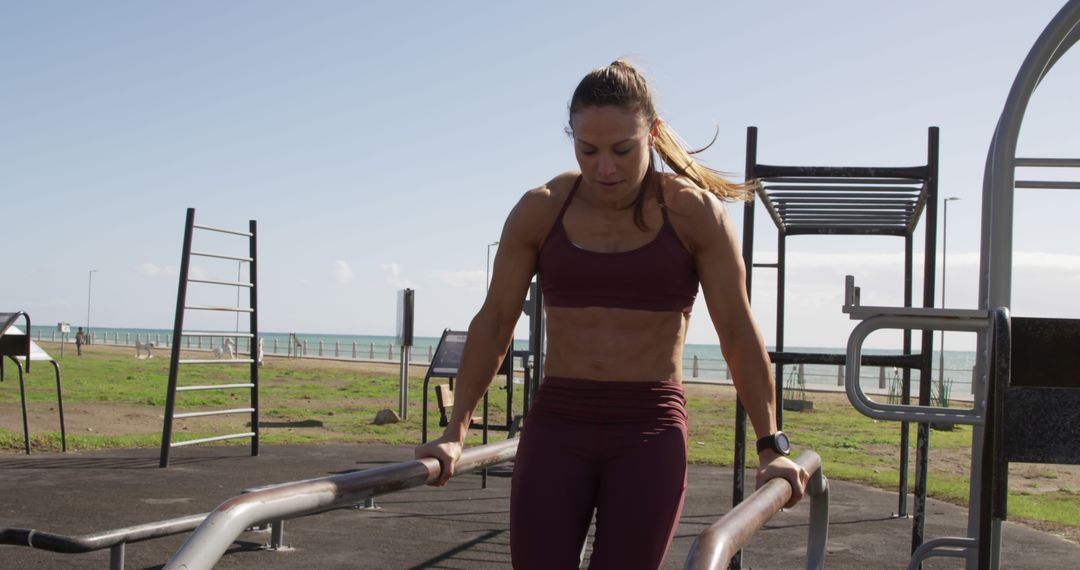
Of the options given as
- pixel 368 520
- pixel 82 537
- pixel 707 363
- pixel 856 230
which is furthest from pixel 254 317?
pixel 707 363

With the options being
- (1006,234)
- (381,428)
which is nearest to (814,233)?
(1006,234)

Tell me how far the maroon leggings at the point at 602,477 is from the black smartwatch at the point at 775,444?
0.55 ft

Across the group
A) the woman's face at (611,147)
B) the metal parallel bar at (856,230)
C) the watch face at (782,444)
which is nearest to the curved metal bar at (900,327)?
the watch face at (782,444)

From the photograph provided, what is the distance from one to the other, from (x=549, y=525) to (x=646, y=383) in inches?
14.1

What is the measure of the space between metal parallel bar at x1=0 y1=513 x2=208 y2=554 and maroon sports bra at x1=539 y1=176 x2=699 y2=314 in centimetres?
101

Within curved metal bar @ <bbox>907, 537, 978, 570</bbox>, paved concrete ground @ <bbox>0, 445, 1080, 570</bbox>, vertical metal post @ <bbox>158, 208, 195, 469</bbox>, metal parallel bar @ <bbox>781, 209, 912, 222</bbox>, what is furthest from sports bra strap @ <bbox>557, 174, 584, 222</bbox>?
vertical metal post @ <bbox>158, 208, 195, 469</bbox>

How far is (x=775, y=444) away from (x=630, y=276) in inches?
18.7

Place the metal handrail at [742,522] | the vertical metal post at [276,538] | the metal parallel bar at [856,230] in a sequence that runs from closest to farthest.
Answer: the metal handrail at [742,522] < the vertical metal post at [276,538] < the metal parallel bar at [856,230]

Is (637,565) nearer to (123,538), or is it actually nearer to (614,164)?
(614,164)

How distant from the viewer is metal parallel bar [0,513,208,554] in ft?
8.39

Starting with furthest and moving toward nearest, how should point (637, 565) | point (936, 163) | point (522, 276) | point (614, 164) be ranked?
point (936, 163) < point (522, 276) < point (614, 164) < point (637, 565)

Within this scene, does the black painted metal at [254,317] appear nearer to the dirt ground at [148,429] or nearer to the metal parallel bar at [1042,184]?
the dirt ground at [148,429]

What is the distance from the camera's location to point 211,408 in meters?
15.9

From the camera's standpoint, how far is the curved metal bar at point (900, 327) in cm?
309
